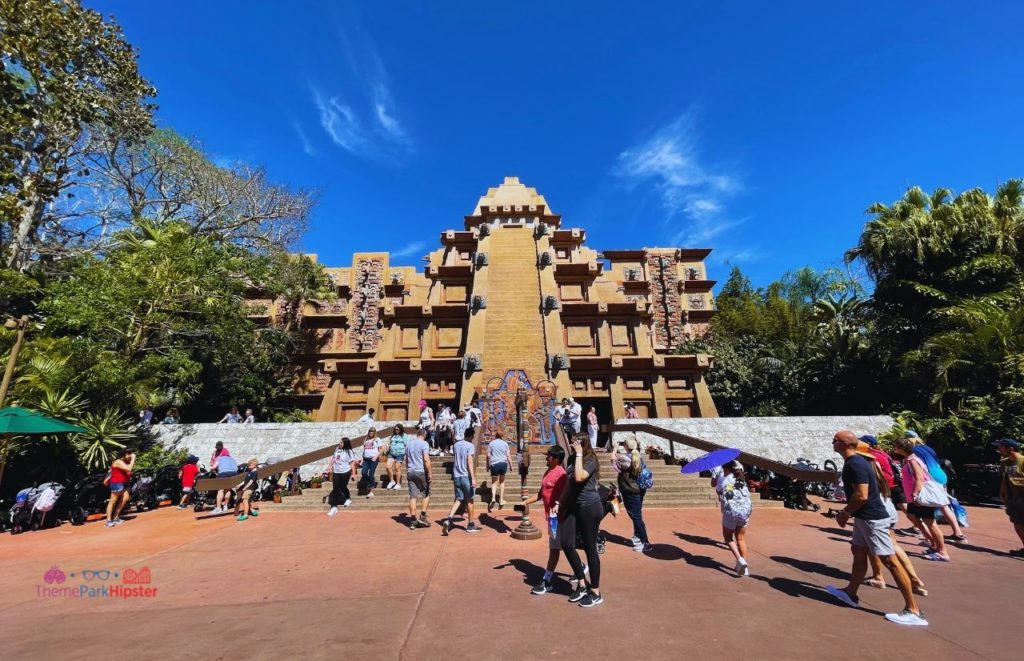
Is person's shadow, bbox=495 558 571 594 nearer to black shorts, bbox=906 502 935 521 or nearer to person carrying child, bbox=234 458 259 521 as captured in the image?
black shorts, bbox=906 502 935 521

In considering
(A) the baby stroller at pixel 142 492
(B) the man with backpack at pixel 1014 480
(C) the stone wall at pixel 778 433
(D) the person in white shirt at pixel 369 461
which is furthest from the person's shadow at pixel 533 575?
(A) the baby stroller at pixel 142 492

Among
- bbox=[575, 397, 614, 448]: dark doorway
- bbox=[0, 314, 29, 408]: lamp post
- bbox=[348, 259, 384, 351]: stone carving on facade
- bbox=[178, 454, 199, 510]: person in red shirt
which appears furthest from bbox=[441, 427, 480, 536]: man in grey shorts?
bbox=[348, 259, 384, 351]: stone carving on facade

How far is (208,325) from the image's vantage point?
14.9m

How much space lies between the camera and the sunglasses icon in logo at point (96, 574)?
5.19 m

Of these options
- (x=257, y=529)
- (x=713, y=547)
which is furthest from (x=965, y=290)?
(x=257, y=529)

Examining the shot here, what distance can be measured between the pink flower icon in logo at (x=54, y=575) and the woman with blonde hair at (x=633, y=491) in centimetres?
727

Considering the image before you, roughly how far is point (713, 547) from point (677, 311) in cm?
2659

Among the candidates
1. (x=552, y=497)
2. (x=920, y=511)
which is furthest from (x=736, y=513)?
(x=920, y=511)

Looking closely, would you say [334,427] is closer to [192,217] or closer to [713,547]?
[713,547]

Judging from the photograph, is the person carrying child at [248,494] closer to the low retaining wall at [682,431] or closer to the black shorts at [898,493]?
the low retaining wall at [682,431]

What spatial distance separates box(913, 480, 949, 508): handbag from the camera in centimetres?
552

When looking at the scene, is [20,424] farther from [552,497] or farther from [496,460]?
[552,497]

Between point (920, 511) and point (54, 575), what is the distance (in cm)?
1150

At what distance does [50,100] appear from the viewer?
1511cm
